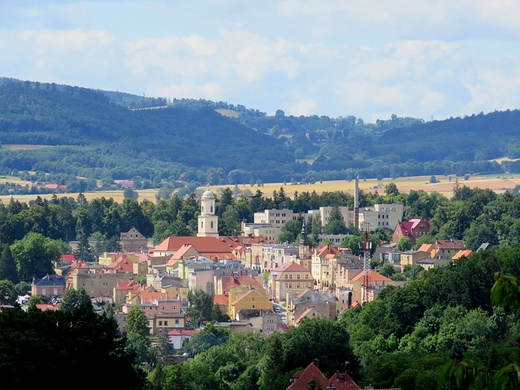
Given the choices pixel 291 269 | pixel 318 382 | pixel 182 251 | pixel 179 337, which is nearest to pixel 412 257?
pixel 291 269

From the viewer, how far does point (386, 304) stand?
239 ft

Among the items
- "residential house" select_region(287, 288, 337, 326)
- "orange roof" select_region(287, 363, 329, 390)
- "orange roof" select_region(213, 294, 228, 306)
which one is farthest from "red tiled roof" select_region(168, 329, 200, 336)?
"orange roof" select_region(287, 363, 329, 390)

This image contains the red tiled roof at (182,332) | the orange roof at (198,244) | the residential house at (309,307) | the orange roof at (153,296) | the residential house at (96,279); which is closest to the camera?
the red tiled roof at (182,332)

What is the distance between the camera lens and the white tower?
12594 cm

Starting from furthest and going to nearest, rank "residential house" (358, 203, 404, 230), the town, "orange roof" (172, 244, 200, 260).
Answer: "residential house" (358, 203, 404, 230), "orange roof" (172, 244, 200, 260), the town

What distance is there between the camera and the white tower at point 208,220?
413ft

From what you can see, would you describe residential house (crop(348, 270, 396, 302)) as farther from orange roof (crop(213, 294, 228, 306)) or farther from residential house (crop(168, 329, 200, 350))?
residential house (crop(168, 329, 200, 350))

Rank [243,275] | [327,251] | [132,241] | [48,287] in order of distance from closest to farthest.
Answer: [48,287]
[243,275]
[327,251]
[132,241]

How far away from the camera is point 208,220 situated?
126m

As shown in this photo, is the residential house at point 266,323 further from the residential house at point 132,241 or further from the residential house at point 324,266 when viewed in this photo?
the residential house at point 132,241

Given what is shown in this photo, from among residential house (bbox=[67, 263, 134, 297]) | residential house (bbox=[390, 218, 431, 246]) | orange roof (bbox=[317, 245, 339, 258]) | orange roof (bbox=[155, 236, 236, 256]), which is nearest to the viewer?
residential house (bbox=[67, 263, 134, 297])

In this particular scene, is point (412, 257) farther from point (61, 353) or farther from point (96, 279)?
point (61, 353)

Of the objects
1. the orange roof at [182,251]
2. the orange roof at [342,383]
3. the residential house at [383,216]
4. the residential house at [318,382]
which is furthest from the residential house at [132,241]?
the orange roof at [342,383]

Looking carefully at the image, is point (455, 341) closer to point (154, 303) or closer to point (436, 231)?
point (154, 303)
